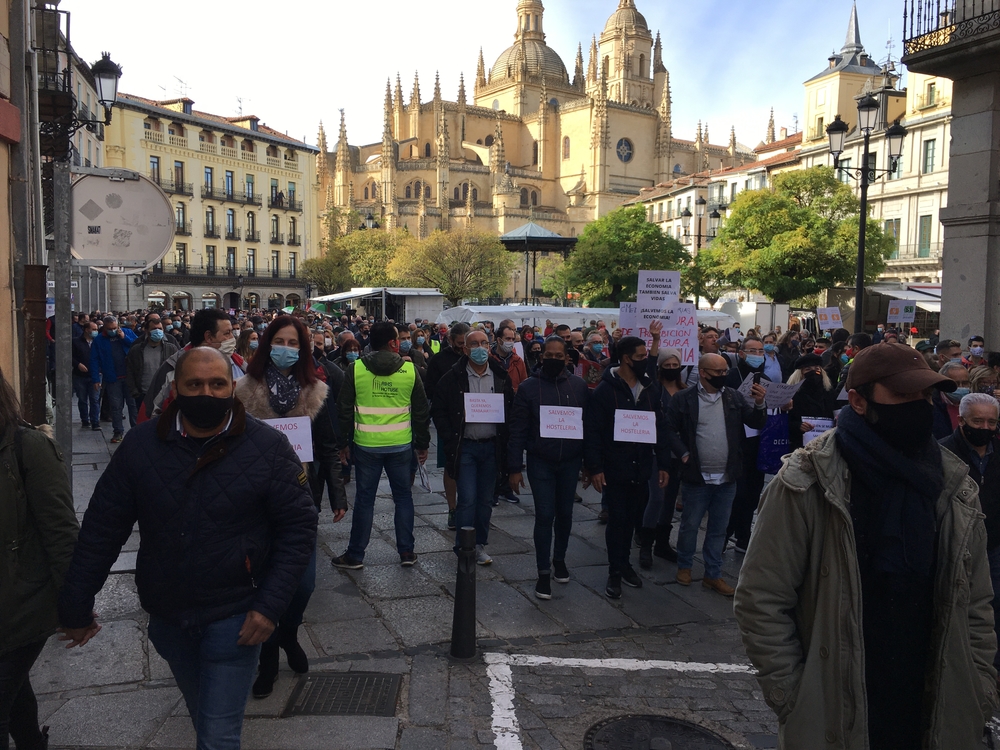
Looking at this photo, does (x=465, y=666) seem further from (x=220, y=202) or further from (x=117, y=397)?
(x=220, y=202)

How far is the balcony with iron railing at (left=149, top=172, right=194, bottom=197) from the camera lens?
158 ft

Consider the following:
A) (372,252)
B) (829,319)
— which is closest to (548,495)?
(829,319)

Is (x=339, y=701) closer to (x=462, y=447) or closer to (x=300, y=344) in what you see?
(x=300, y=344)

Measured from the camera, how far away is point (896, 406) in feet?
7.30

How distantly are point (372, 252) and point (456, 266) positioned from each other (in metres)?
7.61

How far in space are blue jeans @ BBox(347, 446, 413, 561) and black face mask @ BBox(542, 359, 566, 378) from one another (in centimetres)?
121

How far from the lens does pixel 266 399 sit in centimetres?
462

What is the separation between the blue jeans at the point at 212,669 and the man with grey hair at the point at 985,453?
3.53 meters

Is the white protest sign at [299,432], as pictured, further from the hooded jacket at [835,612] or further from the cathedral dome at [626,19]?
the cathedral dome at [626,19]

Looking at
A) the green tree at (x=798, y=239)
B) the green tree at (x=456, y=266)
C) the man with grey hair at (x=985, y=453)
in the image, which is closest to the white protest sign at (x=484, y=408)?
the man with grey hair at (x=985, y=453)

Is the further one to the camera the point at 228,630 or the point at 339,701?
the point at 339,701

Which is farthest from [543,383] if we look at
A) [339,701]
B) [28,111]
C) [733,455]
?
[28,111]

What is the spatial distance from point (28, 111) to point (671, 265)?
38516 millimetres

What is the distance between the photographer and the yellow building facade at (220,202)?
47.0 metres
